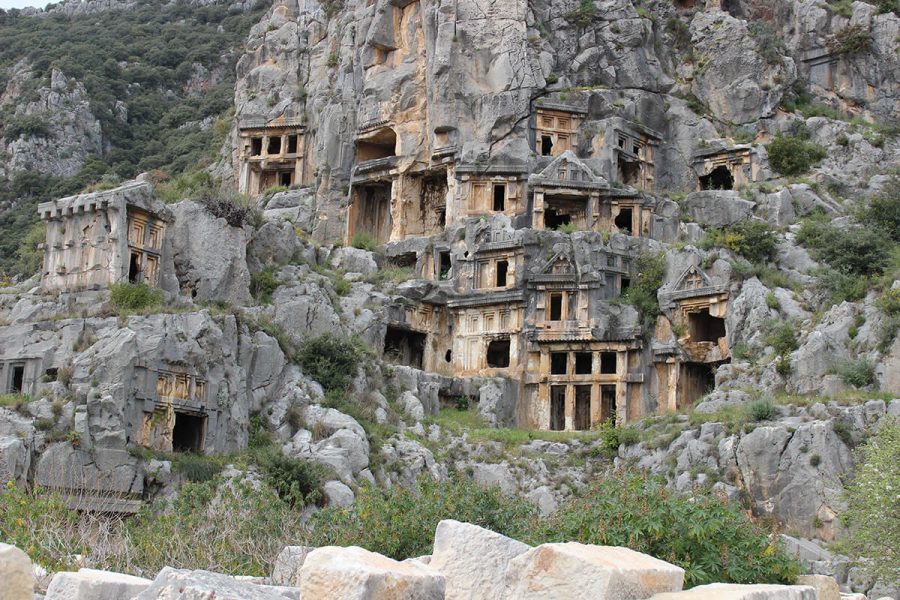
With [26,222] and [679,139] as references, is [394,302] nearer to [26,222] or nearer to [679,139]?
[679,139]

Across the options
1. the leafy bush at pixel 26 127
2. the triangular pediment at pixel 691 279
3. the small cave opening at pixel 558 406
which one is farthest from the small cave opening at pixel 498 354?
the leafy bush at pixel 26 127

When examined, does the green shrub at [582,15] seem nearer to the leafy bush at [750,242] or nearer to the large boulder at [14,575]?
the leafy bush at [750,242]

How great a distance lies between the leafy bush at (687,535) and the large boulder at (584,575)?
6261 millimetres

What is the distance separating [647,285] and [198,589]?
4554cm

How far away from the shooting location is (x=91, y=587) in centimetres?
1055

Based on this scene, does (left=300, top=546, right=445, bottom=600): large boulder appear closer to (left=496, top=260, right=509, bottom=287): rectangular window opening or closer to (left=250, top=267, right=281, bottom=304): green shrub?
(left=250, top=267, right=281, bottom=304): green shrub

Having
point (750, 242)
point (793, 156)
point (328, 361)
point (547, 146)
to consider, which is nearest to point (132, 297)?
point (328, 361)

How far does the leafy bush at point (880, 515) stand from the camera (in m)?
25.1

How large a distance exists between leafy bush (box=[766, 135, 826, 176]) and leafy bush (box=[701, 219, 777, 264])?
9.05 meters

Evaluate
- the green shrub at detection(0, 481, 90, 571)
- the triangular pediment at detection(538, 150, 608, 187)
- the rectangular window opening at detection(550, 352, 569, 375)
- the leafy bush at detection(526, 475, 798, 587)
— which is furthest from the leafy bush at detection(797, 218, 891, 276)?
the green shrub at detection(0, 481, 90, 571)

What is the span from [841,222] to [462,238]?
682 inches

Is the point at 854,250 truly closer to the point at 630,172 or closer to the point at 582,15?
the point at 630,172

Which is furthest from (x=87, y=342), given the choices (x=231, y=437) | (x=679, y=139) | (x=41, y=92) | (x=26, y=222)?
(x=41, y=92)

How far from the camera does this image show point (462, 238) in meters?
57.4
